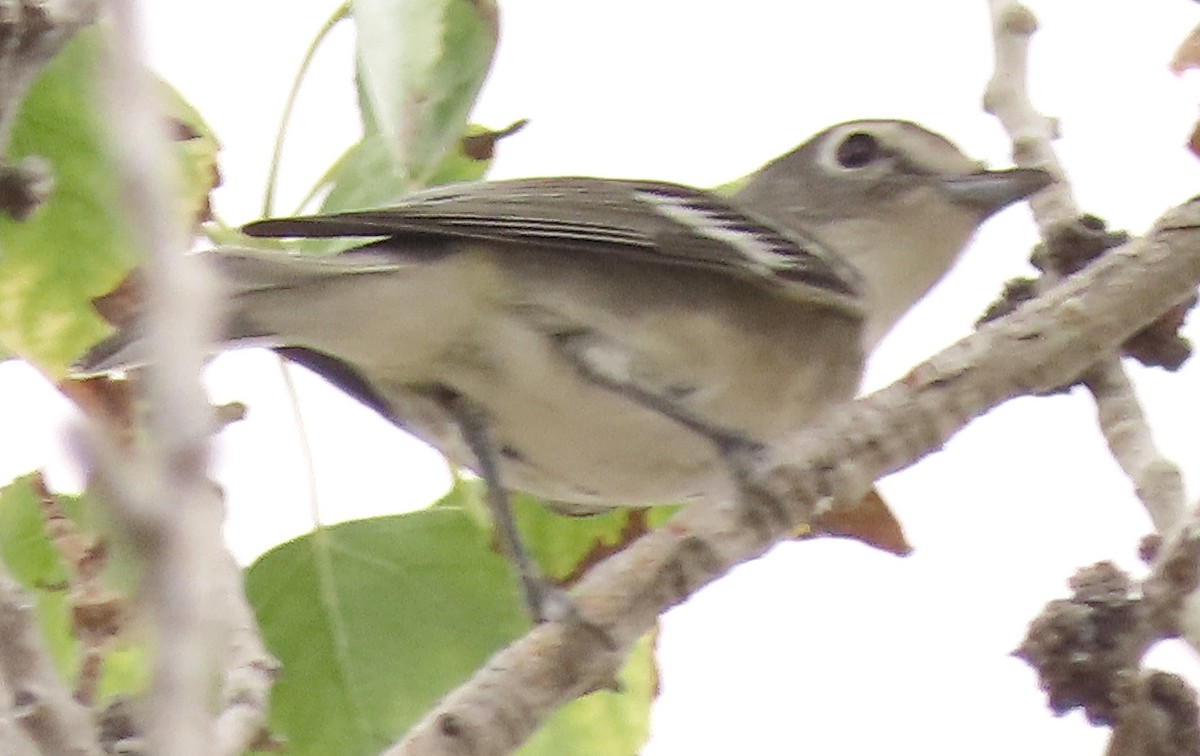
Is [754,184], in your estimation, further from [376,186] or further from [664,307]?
[376,186]

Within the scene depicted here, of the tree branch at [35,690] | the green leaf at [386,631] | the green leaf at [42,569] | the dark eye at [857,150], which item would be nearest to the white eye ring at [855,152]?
the dark eye at [857,150]

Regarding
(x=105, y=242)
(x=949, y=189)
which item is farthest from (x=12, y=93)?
(x=949, y=189)

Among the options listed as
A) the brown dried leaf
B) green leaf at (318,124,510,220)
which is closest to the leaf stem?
green leaf at (318,124,510,220)

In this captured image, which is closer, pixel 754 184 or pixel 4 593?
pixel 4 593

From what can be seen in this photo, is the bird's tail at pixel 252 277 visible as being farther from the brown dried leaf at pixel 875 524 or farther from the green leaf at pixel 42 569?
the brown dried leaf at pixel 875 524

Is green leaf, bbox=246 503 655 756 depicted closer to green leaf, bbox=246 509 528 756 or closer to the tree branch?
green leaf, bbox=246 509 528 756

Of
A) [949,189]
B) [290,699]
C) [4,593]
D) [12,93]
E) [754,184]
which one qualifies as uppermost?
[754,184]

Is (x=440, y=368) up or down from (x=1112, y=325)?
up
